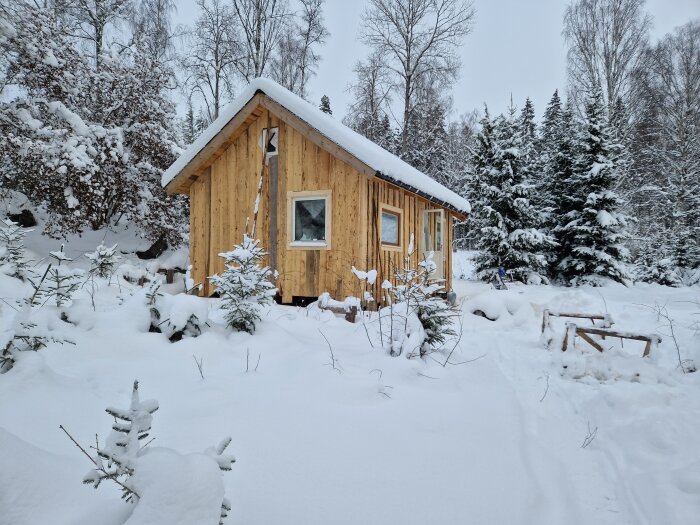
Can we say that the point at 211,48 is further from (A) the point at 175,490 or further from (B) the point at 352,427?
(A) the point at 175,490

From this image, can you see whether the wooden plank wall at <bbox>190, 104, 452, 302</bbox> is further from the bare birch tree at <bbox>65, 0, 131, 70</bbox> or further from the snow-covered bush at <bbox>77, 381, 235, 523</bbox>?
the bare birch tree at <bbox>65, 0, 131, 70</bbox>

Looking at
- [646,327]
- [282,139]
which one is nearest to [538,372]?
[646,327]

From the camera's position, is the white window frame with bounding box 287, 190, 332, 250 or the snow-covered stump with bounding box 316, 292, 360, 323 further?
the white window frame with bounding box 287, 190, 332, 250

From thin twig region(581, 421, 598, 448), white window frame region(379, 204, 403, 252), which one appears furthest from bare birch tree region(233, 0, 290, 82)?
thin twig region(581, 421, 598, 448)

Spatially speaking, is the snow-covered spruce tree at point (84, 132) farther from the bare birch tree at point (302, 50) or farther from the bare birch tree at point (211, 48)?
the bare birch tree at point (302, 50)

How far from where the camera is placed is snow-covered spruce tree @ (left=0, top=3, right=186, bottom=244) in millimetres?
10039

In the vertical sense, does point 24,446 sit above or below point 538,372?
above

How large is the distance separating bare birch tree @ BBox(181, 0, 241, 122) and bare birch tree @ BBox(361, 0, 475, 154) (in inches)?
245

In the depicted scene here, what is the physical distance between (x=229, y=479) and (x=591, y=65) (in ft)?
78.5

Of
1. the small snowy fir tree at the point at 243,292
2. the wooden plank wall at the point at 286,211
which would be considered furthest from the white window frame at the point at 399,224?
the small snowy fir tree at the point at 243,292

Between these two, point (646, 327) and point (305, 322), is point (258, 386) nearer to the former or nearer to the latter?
point (305, 322)

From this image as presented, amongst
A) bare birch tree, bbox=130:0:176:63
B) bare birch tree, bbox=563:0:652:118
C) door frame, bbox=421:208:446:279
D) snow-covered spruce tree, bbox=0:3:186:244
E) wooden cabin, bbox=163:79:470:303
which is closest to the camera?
wooden cabin, bbox=163:79:470:303

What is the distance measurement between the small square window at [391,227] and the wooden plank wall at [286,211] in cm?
19

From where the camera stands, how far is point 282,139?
7617mm
